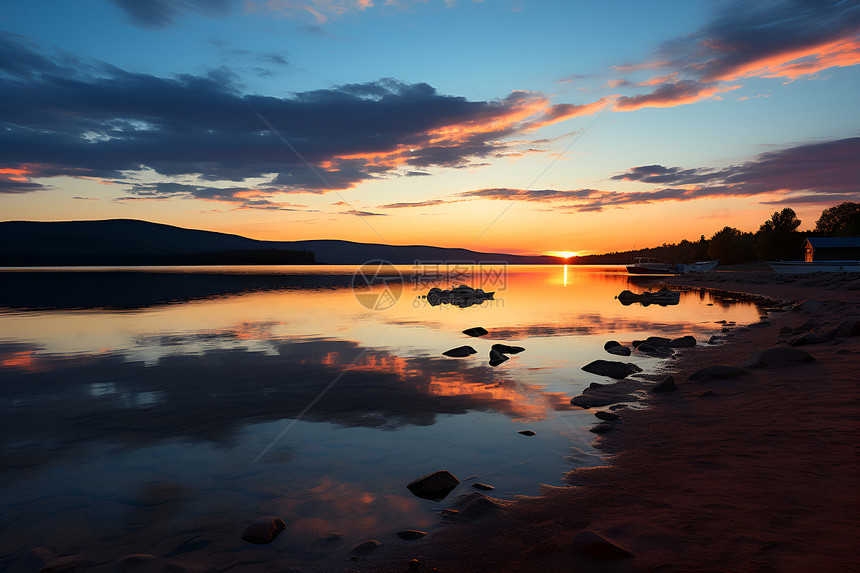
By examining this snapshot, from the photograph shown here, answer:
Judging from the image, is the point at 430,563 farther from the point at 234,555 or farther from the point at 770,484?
the point at 770,484

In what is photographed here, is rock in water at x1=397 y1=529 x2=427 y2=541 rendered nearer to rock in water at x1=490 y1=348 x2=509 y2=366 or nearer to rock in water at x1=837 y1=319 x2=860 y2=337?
rock in water at x1=490 y1=348 x2=509 y2=366

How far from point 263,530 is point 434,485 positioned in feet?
10.1

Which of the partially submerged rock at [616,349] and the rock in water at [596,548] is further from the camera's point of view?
the partially submerged rock at [616,349]

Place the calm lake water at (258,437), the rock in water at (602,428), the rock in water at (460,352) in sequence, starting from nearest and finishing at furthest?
the calm lake water at (258,437), the rock in water at (602,428), the rock in water at (460,352)

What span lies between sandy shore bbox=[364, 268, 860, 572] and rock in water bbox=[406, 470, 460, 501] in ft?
2.51

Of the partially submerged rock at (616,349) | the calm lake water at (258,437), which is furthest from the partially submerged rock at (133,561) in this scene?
the partially submerged rock at (616,349)

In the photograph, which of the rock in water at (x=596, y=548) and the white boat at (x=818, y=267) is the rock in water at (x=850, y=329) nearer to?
the rock in water at (x=596, y=548)

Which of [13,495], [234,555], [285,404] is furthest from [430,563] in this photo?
[285,404]

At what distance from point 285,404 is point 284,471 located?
16.3 ft

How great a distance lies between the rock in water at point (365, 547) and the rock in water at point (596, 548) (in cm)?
286

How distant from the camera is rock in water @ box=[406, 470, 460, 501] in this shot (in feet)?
26.9

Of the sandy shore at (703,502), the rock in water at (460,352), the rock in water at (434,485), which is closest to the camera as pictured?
the sandy shore at (703,502)

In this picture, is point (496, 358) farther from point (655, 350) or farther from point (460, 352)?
point (655, 350)

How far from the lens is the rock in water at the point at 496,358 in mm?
20344
